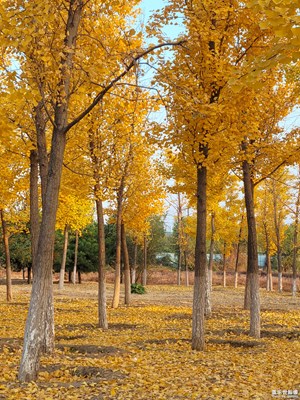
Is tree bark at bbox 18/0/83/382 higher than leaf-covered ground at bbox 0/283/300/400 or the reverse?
higher

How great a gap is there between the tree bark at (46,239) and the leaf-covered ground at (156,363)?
1.17 feet

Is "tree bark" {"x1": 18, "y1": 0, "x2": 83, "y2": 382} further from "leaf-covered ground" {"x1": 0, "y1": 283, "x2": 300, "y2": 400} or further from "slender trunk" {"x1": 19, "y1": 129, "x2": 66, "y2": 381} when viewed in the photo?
"leaf-covered ground" {"x1": 0, "y1": 283, "x2": 300, "y2": 400}

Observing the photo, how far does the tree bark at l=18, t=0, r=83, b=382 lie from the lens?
6027 millimetres

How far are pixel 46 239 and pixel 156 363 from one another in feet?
9.87

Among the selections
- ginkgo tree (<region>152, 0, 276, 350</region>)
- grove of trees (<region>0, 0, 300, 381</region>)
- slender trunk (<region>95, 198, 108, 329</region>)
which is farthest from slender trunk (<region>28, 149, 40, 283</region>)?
ginkgo tree (<region>152, 0, 276, 350</region>)

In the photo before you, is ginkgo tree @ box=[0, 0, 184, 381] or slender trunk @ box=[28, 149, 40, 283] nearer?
ginkgo tree @ box=[0, 0, 184, 381]

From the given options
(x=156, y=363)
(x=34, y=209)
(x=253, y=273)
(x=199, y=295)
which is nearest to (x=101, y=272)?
(x=34, y=209)

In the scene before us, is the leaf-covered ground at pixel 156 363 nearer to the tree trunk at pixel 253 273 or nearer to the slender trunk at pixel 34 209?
the tree trunk at pixel 253 273

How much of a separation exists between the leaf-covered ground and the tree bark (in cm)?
36

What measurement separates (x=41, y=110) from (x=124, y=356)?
17.0 ft

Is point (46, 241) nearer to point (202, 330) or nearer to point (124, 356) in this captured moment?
point (124, 356)

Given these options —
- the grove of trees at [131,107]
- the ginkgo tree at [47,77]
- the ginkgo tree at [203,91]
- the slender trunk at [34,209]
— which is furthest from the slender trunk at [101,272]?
the ginkgo tree at [47,77]

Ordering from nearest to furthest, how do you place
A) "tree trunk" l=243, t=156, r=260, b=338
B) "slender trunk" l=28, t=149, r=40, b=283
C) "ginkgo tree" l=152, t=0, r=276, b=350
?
"ginkgo tree" l=152, t=0, r=276, b=350 < "slender trunk" l=28, t=149, r=40, b=283 < "tree trunk" l=243, t=156, r=260, b=338

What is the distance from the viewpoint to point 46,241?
6.23 m
